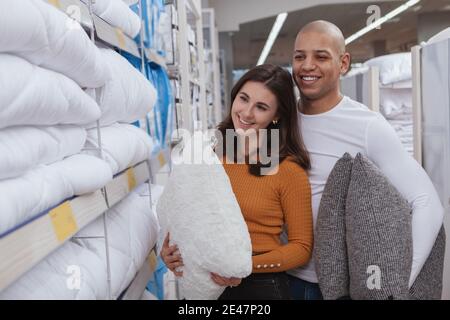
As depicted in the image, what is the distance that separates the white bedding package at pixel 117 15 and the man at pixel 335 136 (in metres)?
0.50

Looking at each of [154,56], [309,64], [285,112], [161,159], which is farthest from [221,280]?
[154,56]

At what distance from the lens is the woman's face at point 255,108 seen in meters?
1.22

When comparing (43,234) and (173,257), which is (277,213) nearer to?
(173,257)

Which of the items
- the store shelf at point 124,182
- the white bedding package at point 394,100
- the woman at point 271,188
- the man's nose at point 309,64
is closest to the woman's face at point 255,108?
the woman at point 271,188

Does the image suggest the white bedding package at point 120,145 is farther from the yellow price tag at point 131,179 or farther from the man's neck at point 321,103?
the man's neck at point 321,103

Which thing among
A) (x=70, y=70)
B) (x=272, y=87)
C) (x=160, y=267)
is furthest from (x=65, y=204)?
(x=160, y=267)

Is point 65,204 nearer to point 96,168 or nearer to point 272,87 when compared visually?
point 96,168

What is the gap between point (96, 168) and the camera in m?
0.97

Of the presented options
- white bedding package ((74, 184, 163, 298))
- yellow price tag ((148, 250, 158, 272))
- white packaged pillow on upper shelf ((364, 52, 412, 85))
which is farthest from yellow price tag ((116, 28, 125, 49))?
white packaged pillow on upper shelf ((364, 52, 412, 85))

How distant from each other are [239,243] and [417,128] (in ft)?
5.13

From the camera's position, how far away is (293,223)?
3.86ft

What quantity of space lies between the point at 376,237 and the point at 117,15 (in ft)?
2.93

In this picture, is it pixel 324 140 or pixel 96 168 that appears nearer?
pixel 96 168

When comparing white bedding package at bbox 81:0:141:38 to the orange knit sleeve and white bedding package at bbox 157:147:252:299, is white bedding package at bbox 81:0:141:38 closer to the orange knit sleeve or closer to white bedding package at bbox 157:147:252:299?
white bedding package at bbox 157:147:252:299
